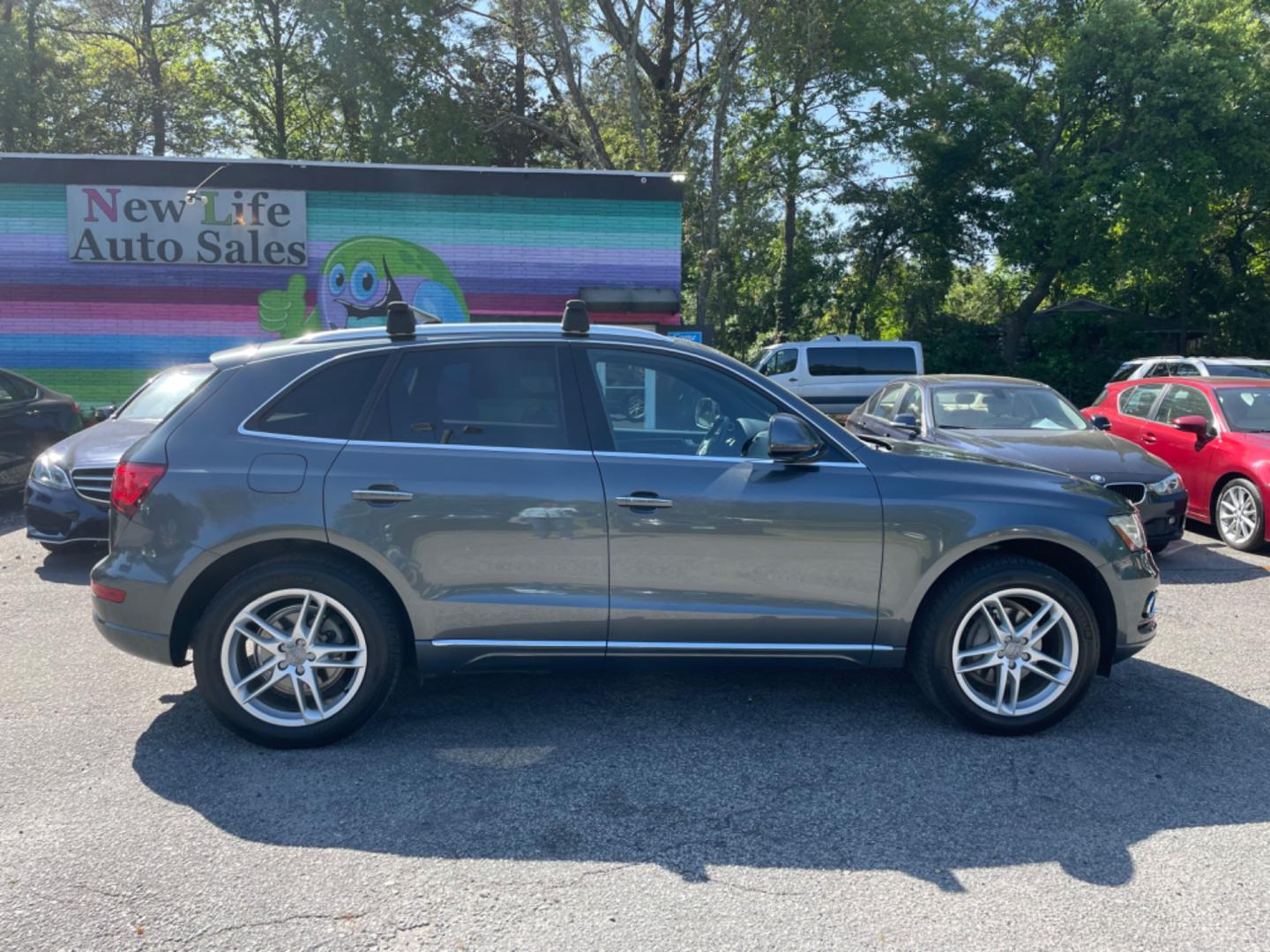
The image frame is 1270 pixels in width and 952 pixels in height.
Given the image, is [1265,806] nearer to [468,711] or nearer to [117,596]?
[468,711]

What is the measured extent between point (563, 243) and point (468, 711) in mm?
11450

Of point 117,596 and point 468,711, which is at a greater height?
point 117,596

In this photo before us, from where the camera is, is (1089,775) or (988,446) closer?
(1089,775)

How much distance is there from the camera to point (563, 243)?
15.0 metres

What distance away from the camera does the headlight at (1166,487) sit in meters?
7.55

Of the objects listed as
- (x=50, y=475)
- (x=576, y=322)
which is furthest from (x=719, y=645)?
(x=50, y=475)

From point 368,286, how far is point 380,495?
11.8 meters

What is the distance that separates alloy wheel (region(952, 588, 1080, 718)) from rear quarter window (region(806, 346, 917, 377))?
1549 centimetres

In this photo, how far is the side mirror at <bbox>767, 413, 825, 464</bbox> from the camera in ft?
13.3

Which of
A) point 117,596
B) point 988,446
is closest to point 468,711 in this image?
point 117,596

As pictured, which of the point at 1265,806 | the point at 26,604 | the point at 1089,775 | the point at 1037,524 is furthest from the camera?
the point at 26,604

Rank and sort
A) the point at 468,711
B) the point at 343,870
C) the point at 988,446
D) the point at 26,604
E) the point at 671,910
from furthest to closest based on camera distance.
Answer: the point at 988,446, the point at 26,604, the point at 468,711, the point at 343,870, the point at 671,910

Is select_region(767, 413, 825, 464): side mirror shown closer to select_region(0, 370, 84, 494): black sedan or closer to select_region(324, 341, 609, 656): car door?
select_region(324, 341, 609, 656): car door

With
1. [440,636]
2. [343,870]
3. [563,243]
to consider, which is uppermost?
[563,243]
